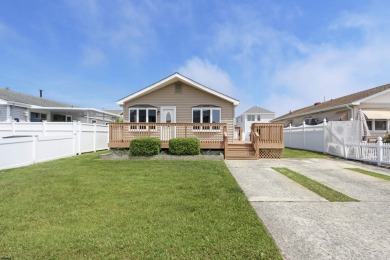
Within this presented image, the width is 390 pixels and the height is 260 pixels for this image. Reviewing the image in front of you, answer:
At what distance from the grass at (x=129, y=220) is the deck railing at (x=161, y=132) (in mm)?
5603

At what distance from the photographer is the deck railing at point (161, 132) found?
1242cm

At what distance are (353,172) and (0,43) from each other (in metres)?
26.5

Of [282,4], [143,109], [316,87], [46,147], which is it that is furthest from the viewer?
[316,87]

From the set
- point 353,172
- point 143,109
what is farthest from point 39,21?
point 353,172

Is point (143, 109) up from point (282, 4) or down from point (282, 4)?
down

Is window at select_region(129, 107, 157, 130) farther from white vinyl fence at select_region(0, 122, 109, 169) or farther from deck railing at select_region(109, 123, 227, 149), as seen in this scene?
white vinyl fence at select_region(0, 122, 109, 169)

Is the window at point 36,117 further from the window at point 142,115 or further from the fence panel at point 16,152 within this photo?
the fence panel at point 16,152

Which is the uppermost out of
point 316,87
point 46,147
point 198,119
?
point 316,87

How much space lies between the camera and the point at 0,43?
20.0 m

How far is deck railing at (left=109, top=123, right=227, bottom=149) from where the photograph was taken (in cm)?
1242

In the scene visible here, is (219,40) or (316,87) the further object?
(316,87)

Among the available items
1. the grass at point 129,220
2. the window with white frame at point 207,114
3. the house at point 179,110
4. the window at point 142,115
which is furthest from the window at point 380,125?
the window at point 142,115

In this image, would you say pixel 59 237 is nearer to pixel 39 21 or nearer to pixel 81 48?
pixel 39 21

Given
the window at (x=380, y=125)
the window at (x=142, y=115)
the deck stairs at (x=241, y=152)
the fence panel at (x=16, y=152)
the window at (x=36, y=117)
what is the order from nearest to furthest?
1. the fence panel at (x=16, y=152)
2. the deck stairs at (x=241, y=152)
3. the window at (x=142, y=115)
4. the window at (x=380, y=125)
5. the window at (x=36, y=117)
